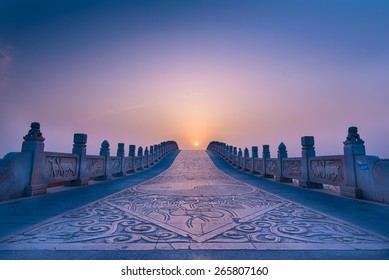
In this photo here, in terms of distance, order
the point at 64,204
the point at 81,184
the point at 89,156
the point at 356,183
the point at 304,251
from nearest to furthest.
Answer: the point at 304,251 < the point at 64,204 < the point at 356,183 < the point at 81,184 < the point at 89,156

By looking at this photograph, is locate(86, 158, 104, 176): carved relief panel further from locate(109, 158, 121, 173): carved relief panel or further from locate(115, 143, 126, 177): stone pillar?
locate(115, 143, 126, 177): stone pillar

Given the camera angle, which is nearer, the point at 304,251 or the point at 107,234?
the point at 304,251

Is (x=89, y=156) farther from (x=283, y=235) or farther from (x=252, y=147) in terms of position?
(x=252, y=147)

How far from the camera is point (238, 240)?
2836mm

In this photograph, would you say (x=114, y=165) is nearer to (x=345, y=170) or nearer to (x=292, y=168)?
(x=292, y=168)

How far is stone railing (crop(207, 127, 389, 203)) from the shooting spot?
5.61 meters

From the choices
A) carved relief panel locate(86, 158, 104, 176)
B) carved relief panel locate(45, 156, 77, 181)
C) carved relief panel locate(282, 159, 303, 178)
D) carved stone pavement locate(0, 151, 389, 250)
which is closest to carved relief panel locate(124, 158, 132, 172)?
carved relief panel locate(86, 158, 104, 176)

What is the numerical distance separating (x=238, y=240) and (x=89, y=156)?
894 centimetres

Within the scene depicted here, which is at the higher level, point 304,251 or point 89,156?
point 89,156
